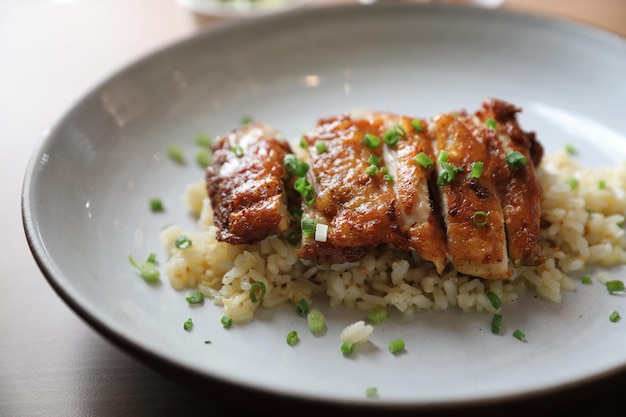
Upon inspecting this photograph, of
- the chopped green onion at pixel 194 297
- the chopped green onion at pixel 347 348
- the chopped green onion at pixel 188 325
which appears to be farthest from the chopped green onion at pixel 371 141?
the chopped green onion at pixel 188 325

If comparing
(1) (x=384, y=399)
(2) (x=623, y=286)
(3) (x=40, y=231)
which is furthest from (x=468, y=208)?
(3) (x=40, y=231)

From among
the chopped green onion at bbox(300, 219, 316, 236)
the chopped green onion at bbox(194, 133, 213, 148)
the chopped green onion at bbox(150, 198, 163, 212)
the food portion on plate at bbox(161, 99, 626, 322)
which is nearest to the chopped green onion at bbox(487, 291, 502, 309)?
the food portion on plate at bbox(161, 99, 626, 322)

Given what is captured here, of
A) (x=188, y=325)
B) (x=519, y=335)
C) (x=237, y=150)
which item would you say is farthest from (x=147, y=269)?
(x=519, y=335)

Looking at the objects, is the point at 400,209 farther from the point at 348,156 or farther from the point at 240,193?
the point at 240,193

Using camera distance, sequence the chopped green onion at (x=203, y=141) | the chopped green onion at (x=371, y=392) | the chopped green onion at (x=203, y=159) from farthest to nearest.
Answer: the chopped green onion at (x=203, y=141), the chopped green onion at (x=203, y=159), the chopped green onion at (x=371, y=392)

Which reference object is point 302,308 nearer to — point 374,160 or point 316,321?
point 316,321

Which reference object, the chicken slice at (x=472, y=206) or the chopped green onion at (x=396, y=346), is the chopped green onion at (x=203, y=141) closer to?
the chicken slice at (x=472, y=206)

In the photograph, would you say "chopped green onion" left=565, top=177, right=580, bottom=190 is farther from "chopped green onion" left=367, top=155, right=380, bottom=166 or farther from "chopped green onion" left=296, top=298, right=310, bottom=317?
"chopped green onion" left=296, top=298, right=310, bottom=317

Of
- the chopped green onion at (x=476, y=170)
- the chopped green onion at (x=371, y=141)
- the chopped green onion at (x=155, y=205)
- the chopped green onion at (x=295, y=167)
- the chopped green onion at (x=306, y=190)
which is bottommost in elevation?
the chopped green onion at (x=155, y=205)
